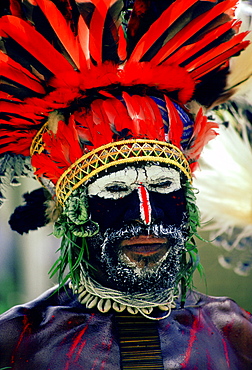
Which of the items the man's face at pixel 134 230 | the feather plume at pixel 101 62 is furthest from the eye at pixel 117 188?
the feather plume at pixel 101 62

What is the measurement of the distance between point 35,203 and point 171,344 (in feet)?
3.80

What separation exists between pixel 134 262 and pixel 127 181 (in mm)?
411

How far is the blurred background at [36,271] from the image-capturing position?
15.9ft

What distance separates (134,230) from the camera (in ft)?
8.09

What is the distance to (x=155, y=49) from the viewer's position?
249cm

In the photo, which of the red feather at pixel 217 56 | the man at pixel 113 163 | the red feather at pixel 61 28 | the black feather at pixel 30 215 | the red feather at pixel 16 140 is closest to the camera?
the red feather at pixel 61 28

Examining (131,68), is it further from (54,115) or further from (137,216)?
(137,216)

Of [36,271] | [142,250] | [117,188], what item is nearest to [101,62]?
[117,188]

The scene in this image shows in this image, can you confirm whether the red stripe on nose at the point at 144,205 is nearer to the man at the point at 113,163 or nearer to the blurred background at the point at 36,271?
the man at the point at 113,163

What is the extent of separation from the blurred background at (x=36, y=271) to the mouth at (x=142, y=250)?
2323mm

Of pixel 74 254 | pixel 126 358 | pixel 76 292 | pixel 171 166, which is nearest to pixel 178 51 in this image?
pixel 171 166

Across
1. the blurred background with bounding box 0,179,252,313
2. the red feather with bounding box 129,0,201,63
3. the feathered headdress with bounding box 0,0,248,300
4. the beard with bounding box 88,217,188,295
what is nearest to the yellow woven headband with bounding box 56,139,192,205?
the feathered headdress with bounding box 0,0,248,300

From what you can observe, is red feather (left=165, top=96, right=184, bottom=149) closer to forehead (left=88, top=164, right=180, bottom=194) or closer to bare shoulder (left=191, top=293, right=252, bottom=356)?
forehead (left=88, top=164, right=180, bottom=194)

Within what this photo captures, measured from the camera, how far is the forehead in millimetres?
2512
